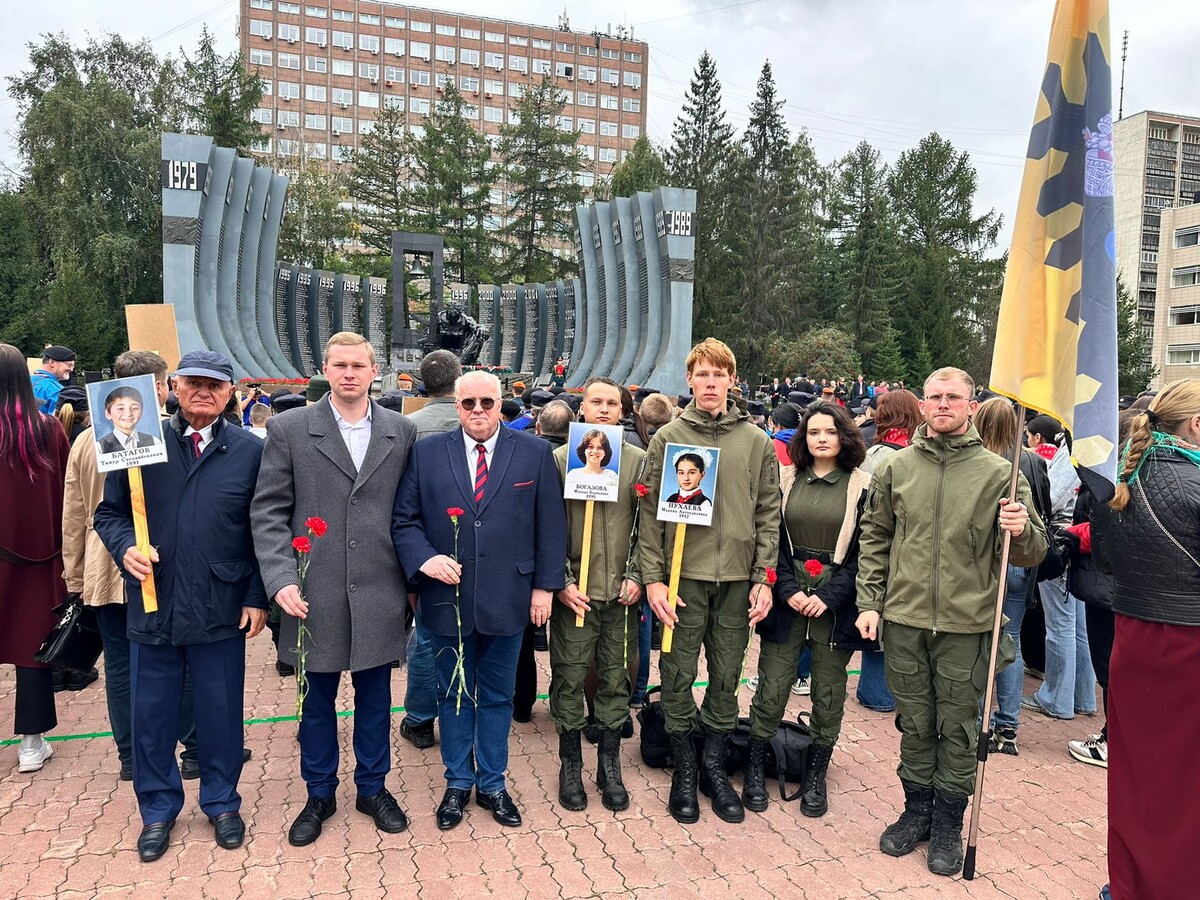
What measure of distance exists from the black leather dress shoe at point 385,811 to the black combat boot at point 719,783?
4.55 ft

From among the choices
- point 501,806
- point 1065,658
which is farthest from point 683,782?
point 1065,658

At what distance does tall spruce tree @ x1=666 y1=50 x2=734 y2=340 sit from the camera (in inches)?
1560

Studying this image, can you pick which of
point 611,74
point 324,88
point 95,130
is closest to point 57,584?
point 95,130

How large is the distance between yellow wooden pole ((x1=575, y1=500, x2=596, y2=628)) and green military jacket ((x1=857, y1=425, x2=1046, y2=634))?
1195 millimetres

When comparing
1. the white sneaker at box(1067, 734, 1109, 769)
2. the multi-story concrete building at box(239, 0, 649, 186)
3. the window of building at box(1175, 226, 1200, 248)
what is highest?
the multi-story concrete building at box(239, 0, 649, 186)

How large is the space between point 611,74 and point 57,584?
73.8 meters

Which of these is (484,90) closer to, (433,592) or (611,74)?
(611,74)

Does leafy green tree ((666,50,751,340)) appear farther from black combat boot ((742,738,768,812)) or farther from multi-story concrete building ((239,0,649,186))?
black combat boot ((742,738,768,812))

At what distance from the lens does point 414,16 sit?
6400 centimetres

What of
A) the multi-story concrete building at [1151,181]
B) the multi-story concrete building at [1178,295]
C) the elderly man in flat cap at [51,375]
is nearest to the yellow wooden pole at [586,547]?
the elderly man in flat cap at [51,375]

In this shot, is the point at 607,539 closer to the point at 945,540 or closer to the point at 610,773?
the point at 610,773

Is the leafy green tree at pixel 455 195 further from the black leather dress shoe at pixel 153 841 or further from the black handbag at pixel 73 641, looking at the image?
the black leather dress shoe at pixel 153 841

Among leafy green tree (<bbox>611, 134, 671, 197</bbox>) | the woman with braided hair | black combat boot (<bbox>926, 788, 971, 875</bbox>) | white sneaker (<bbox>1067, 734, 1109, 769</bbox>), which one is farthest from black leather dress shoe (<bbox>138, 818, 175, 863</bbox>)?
leafy green tree (<bbox>611, 134, 671, 197</bbox>)

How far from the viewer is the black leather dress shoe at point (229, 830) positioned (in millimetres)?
3195
